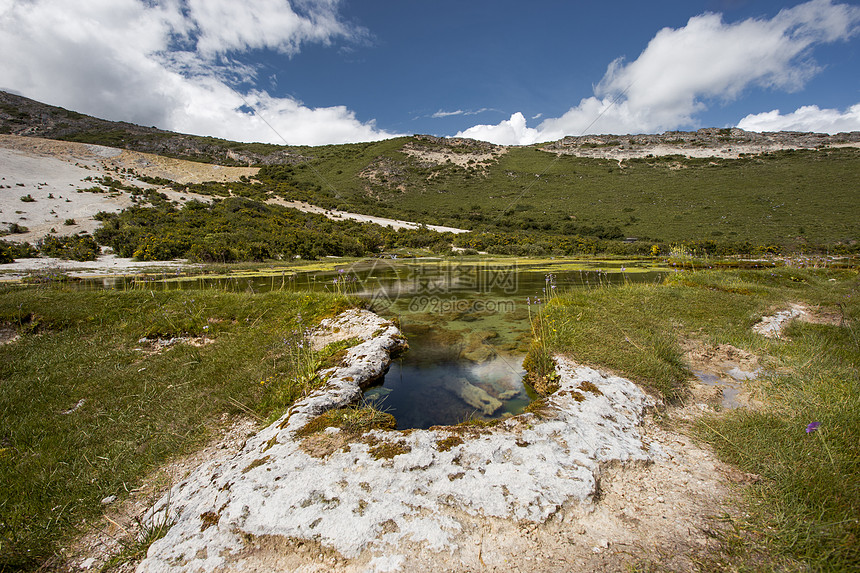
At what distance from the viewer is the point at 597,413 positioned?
11.0ft

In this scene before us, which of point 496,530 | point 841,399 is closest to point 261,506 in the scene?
point 496,530

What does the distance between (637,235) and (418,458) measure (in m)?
42.0

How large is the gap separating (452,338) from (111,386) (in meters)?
5.47

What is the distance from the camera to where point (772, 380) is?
385 centimetres

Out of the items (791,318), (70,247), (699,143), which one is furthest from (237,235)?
(699,143)

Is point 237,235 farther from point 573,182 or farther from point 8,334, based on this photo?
point 573,182

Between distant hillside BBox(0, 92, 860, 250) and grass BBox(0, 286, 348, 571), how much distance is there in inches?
958

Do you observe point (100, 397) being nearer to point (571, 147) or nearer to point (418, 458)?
point (418, 458)

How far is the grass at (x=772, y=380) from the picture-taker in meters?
1.83

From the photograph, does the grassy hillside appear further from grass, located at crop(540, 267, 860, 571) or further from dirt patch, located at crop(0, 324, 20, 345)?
dirt patch, located at crop(0, 324, 20, 345)

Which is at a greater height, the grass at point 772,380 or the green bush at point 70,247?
the green bush at point 70,247

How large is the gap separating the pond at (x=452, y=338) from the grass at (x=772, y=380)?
110 centimetres

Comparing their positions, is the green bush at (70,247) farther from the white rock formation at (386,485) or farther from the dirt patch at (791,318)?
the dirt patch at (791,318)

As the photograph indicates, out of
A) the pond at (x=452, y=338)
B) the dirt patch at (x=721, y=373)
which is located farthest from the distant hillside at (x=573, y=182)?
the dirt patch at (x=721, y=373)
